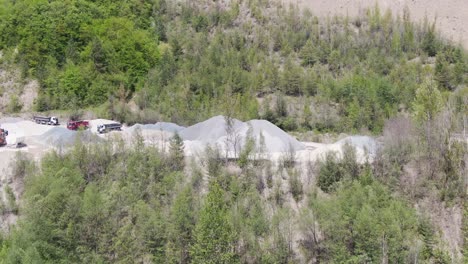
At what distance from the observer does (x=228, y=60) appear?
5403 centimetres

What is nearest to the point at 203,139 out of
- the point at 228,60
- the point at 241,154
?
the point at 241,154

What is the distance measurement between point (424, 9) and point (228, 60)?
25.9m

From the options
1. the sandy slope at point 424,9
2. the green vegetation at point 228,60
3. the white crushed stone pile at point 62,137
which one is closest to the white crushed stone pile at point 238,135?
the green vegetation at point 228,60

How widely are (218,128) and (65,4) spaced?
27.8 metres

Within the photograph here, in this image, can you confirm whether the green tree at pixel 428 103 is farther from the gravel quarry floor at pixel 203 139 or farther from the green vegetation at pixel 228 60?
the green vegetation at pixel 228 60

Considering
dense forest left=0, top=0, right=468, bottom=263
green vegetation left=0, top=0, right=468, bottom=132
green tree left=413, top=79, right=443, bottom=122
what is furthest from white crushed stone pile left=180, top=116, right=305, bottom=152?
green tree left=413, top=79, right=443, bottom=122

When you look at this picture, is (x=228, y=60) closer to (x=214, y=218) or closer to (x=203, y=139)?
(x=203, y=139)

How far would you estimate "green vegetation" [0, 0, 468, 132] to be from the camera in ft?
159

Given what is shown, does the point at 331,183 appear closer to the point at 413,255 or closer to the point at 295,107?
the point at 413,255

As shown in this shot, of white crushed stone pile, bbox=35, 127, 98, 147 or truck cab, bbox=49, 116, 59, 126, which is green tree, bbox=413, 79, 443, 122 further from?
truck cab, bbox=49, 116, 59, 126

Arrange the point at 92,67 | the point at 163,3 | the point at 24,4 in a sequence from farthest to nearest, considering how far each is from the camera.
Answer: the point at 163,3 → the point at 24,4 → the point at 92,67

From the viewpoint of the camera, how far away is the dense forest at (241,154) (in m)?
30.0

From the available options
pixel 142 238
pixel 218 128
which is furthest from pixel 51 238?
pixel 218 128

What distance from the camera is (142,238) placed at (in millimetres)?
30125
